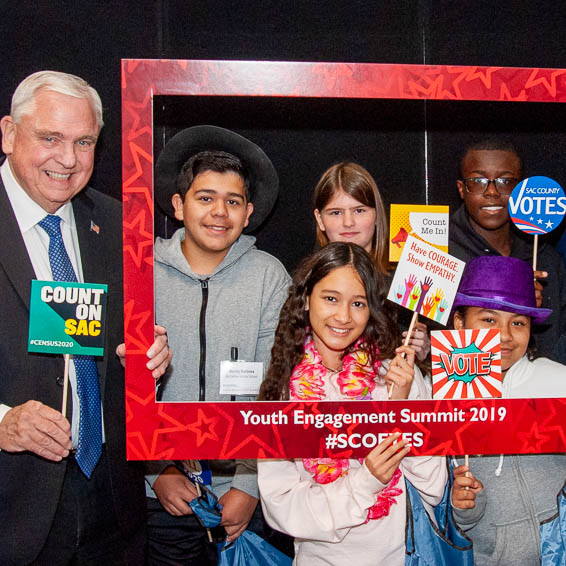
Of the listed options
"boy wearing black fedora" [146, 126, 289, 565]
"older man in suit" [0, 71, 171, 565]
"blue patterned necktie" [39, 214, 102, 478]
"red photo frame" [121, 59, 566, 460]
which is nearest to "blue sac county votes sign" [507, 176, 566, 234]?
"red photo frame" [121, 59, 566, 460]

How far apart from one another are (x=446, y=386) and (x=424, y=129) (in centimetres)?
110

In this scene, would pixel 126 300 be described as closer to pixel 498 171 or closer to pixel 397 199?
pixel 397 199

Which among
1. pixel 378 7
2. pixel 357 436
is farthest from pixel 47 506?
pixel 378 7

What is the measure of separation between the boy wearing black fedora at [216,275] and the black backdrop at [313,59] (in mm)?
183

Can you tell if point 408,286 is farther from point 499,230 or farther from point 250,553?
point 250,553

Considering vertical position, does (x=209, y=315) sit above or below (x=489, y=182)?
below

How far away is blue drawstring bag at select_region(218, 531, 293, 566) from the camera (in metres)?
2.22

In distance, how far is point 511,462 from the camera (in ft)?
7.07

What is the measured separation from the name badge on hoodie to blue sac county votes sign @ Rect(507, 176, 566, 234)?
1.08 metres

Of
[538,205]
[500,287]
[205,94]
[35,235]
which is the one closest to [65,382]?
[35,235]

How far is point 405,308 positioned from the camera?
217 cm

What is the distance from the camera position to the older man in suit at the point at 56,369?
1974 mm

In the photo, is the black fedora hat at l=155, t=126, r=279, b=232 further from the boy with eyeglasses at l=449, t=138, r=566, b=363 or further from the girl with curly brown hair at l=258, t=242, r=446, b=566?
the boy with eyeglasses at l=449, t=138, r=566, b=363

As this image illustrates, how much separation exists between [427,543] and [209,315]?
102 cm
